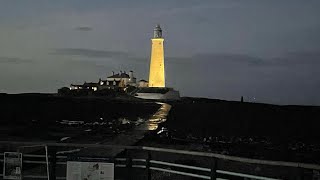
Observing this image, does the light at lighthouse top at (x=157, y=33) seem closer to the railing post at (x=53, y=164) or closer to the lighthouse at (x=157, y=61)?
the lighthouse at (x=157, y=61)

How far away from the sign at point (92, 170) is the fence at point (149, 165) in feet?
0.27

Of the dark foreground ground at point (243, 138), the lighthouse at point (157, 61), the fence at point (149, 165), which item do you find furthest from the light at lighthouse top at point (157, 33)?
the fence at point (149, 165)

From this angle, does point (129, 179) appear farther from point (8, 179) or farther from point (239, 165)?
point (239, 165)

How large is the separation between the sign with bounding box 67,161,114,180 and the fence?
8 centimetres

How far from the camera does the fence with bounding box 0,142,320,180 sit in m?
6.64

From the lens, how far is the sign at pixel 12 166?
6.79m

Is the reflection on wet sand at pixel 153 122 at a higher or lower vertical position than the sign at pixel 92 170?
lower

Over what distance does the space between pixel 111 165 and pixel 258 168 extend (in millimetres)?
10271

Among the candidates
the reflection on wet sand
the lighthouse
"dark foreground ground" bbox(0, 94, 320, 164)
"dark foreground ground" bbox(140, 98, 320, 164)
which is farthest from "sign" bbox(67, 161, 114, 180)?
the lighthouse

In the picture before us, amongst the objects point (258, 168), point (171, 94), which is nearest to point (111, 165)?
point (258, 168)

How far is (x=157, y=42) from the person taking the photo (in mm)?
95625

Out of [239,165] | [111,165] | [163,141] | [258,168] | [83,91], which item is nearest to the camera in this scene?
[111,165]

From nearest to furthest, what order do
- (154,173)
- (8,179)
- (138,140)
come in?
(8,179), (154,173), (138,140)

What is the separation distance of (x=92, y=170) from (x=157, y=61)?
8837cm
